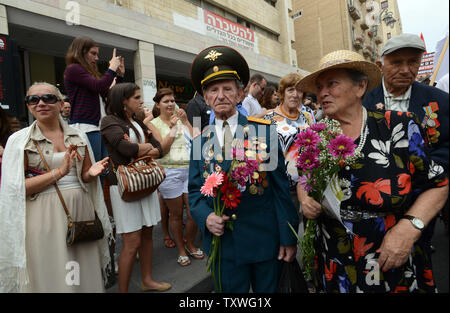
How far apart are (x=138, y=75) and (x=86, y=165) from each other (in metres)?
7.77

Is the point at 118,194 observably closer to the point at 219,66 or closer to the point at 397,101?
the point at 219,66

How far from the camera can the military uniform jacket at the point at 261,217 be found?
172 centimetres

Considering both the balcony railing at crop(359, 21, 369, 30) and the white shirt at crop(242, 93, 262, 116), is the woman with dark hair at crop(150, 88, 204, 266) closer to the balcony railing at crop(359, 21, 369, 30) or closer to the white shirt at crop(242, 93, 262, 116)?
the white shirt at crop(242, 93, 262, 116)

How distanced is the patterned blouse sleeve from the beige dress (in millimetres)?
2398

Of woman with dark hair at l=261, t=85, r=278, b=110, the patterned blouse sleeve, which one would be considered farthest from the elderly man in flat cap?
woman with dark hair at l=261, t=85, r=278, b=110

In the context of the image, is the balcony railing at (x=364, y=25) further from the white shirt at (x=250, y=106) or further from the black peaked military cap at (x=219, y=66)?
the black peaked military cap at (x=219, y=66)

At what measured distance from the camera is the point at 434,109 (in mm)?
2047

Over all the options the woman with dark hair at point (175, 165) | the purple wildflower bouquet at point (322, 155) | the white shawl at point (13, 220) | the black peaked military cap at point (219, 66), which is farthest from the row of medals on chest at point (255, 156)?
the woman with dark hair at point (175, 165)

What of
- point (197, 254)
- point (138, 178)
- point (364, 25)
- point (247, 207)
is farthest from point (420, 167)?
point (364, 25)

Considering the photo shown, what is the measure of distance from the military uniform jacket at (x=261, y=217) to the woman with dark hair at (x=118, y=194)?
1.07m

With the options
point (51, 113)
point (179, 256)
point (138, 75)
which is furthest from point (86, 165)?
point (138, 75)

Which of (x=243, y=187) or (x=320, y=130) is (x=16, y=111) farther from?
(x=320, y=130)

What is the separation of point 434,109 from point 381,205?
4.01ft

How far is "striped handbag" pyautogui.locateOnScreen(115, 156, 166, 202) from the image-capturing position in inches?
95.1
